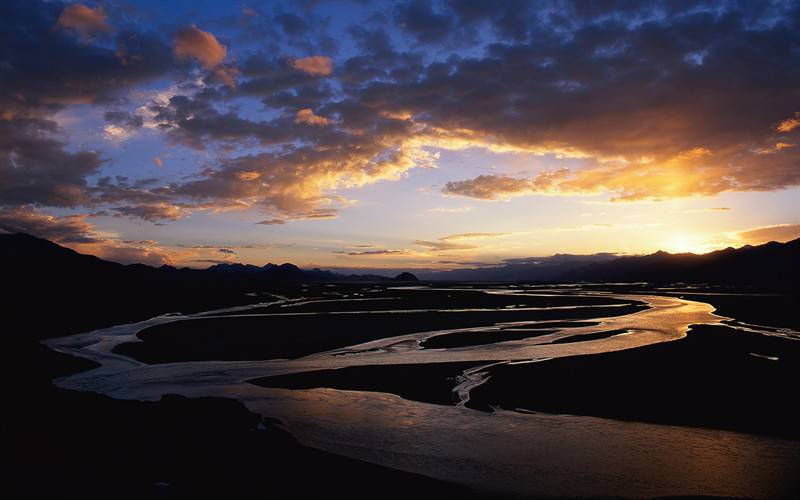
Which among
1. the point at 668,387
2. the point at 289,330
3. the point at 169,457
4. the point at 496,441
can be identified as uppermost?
the point at 169,457

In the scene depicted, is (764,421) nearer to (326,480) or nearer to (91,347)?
(326,480)

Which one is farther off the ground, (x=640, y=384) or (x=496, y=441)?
(x=640, y=384)

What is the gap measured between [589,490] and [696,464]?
3.83 meters

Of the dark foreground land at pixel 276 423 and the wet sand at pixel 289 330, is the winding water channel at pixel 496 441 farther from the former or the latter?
the wet sand at pixel 289 330

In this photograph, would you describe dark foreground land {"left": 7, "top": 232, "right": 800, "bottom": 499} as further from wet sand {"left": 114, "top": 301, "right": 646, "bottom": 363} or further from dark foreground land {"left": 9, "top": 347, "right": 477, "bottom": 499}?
wet sand {"left": 114, "top": 301, "right": 646, "bottom": 363}

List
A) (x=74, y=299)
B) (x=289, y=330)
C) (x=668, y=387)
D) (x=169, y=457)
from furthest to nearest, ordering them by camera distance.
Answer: (x=74, y=299)
(x=289, y=330)
(x=668, y=387)
(x=169, y=457)

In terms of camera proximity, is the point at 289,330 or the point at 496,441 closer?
the point at 496,441

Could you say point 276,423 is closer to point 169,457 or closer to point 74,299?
point 169,457

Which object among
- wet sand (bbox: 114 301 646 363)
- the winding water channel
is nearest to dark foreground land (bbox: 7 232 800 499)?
wet sand (bbox: 114 301 646 363)

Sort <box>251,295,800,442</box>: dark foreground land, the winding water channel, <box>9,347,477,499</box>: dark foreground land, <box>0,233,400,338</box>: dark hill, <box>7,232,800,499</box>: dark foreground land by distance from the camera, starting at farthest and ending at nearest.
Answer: <box>0,233,400,338</box>: dark hill
<box>251,295,800,442</box>: dark foreground land
the winding water channel
<box>7,232,800,499</box>: dark foreground land
<box>9,347,477,499</box>: dark foreground land

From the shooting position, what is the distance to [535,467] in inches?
516

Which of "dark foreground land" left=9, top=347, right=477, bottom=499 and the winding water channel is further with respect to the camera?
the winding water channel

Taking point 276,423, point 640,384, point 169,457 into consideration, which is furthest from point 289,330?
point 169,457

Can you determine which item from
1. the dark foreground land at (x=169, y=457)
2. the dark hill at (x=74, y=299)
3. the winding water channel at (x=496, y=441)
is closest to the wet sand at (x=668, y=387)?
the winding water channel at (x=496, y=441)
